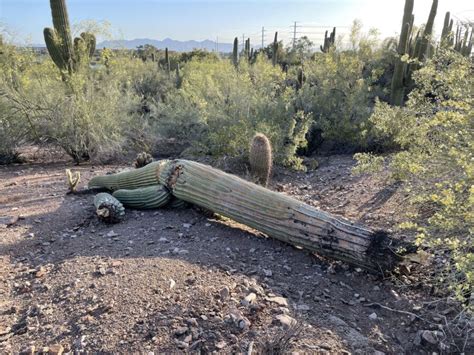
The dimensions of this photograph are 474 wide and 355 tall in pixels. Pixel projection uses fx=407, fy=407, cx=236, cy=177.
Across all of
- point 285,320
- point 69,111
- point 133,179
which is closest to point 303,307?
point 285,320

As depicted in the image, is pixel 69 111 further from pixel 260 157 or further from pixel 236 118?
pixel 260 157

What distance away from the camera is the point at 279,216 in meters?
3.64

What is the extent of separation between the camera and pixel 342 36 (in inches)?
490

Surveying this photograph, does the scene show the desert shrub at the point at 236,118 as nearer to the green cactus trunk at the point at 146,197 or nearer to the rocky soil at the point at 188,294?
the green cactus trunk at the point at 146,197

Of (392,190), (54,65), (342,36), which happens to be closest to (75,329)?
(392,190)

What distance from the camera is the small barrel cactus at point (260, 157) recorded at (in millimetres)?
5598

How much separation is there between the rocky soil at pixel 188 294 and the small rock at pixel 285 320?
0.4 inches

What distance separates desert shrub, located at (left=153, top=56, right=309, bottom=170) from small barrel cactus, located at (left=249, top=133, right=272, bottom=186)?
2.90ft

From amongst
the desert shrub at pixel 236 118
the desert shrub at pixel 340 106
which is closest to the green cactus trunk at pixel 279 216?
the desert shrub at pixel 236 118

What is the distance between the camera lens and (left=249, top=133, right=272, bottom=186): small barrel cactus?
5.60 m

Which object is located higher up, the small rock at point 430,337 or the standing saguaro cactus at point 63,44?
the standing saguaro cactus at point 63,44

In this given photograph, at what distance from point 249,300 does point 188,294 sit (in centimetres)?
42

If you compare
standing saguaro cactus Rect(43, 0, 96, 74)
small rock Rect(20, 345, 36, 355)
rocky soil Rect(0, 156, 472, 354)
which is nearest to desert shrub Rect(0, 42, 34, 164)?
standing saguaro cactus Rect(43, 0, 96, 74)

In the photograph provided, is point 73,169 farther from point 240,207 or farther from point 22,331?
point 22,331
